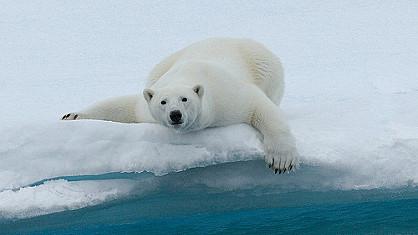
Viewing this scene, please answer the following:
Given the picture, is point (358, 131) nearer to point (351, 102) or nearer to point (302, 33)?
point (351, 102)

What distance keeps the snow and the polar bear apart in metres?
0.09

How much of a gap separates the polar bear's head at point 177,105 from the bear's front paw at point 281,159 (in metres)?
0.37

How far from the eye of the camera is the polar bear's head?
10.9 ft

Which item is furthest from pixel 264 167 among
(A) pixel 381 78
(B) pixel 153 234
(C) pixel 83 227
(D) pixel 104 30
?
(D) pixel 104 30

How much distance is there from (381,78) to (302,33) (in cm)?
232

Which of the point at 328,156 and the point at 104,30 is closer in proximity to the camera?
the point at 328,156

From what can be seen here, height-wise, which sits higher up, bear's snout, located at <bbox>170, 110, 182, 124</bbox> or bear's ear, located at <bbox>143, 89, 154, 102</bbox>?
bear's ear, located at <bbox>143, 89, 154, 102</bbox>

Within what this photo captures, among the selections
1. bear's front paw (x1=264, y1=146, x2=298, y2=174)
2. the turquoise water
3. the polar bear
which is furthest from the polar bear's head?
bear's front paw (x1=264, y1=146, x2=298, y2=174)

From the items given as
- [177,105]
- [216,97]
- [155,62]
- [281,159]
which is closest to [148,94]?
[177,105]

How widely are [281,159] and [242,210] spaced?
38cm

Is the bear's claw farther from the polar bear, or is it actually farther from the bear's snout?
the bear's snout

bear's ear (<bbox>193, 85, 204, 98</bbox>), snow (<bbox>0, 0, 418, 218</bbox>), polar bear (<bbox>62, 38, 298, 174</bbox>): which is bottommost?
snow (<bbox>0, 0, 418, 218</bbox>)

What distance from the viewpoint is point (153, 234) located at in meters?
3.52

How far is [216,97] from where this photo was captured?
12.3 ft
